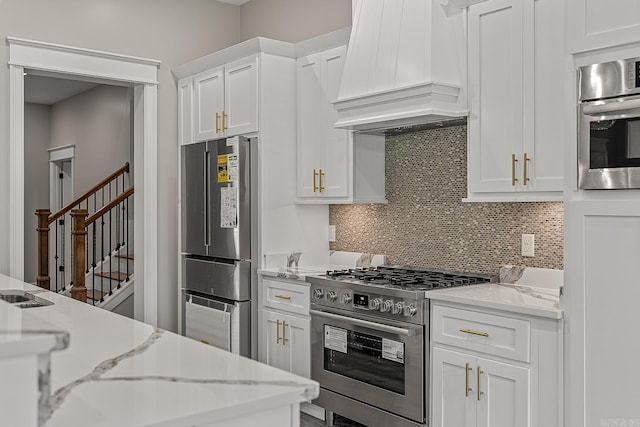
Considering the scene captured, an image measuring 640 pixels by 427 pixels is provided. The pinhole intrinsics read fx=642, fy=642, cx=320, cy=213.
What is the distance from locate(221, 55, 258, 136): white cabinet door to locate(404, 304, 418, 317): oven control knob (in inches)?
68.6

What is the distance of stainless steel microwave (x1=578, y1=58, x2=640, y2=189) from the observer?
2.47 metres

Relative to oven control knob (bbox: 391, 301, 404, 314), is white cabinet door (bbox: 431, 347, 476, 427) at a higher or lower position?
lower

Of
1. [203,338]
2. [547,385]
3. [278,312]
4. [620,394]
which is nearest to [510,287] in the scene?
[547,385]

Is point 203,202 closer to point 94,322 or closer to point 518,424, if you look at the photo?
point 94,322

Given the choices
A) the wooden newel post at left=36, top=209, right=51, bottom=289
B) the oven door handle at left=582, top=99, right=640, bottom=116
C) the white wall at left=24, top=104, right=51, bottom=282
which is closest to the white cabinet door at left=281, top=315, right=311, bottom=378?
the oven door handle at left=582, top=99, right=640, bottom=116

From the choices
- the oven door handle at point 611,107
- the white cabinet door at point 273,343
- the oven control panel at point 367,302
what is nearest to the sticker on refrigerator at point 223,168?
the white cabinet door at point 273,343

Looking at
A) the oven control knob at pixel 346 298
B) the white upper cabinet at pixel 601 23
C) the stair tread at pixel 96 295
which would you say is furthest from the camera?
the stair tread at pixel 96 295

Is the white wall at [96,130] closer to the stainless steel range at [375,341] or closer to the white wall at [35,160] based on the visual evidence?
the white wall at [35,160]

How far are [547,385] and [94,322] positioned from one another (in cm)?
188

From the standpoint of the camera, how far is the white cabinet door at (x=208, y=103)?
15.5ft

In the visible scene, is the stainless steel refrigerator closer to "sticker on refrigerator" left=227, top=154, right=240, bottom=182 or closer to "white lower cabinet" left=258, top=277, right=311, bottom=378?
"sticker on refrigerator" left=227, top=154, right=240, bottom=182

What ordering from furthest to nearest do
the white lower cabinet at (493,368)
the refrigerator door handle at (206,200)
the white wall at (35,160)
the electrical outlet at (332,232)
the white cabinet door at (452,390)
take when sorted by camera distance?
1. the white wall at (35,160)
2. the electrical outlet at (332,232)
3. the refrigerator door handle at (206,200)
4. the white cabinet door at (452,390)
5. the white lower cabinet at (493,368)

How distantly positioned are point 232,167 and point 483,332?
82.7 inches

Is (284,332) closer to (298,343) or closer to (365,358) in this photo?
(298,343)
